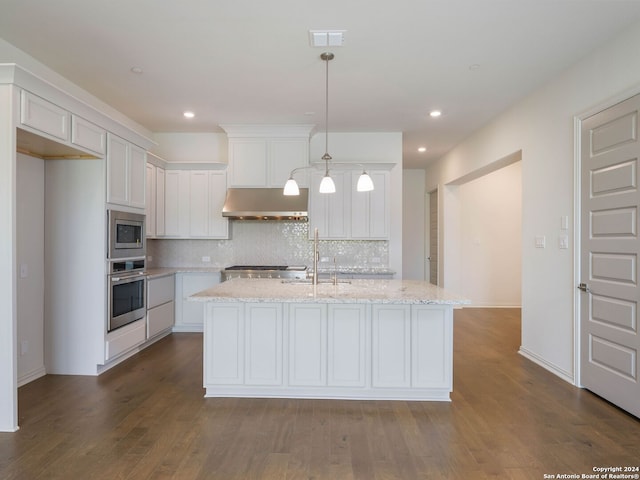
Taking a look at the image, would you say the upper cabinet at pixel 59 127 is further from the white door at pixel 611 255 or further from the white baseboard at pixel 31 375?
the white door at pixel 611 255

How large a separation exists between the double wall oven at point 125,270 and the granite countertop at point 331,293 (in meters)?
1.16

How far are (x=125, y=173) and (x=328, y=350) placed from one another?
274 centimetres

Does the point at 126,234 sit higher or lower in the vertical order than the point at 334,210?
lower

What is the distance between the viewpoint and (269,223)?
5.65 metres

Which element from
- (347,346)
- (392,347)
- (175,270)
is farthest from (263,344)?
(175,270)

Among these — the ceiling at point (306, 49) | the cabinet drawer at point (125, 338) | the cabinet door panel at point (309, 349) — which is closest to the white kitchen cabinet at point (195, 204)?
the ceiling at point (306, 49)

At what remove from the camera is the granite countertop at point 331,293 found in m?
2.67

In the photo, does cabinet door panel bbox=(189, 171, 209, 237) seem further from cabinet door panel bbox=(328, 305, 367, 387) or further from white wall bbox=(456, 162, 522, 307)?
white wall bbox=(456, 162, 522, 307)

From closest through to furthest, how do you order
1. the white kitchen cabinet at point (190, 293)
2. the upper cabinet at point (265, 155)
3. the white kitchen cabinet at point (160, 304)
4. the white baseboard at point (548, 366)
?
the white baseboard at point (548, 366)
the white kitchen cabinet at point (160, 304)
the white kitchen cabinet at point (190, 293)
the upper cabinet at point (265, 155)

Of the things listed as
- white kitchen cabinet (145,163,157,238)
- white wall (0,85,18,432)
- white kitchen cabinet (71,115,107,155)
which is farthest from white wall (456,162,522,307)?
white wall (0,85,18,432)

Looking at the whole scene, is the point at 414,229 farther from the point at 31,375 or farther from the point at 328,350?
the point at 31,375

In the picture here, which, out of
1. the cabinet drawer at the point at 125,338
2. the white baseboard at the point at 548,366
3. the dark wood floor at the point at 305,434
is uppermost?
the cabinet drawer at the point at 125,338

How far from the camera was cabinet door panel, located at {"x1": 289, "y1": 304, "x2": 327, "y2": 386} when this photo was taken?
3027 mm

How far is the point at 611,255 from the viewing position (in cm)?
293
